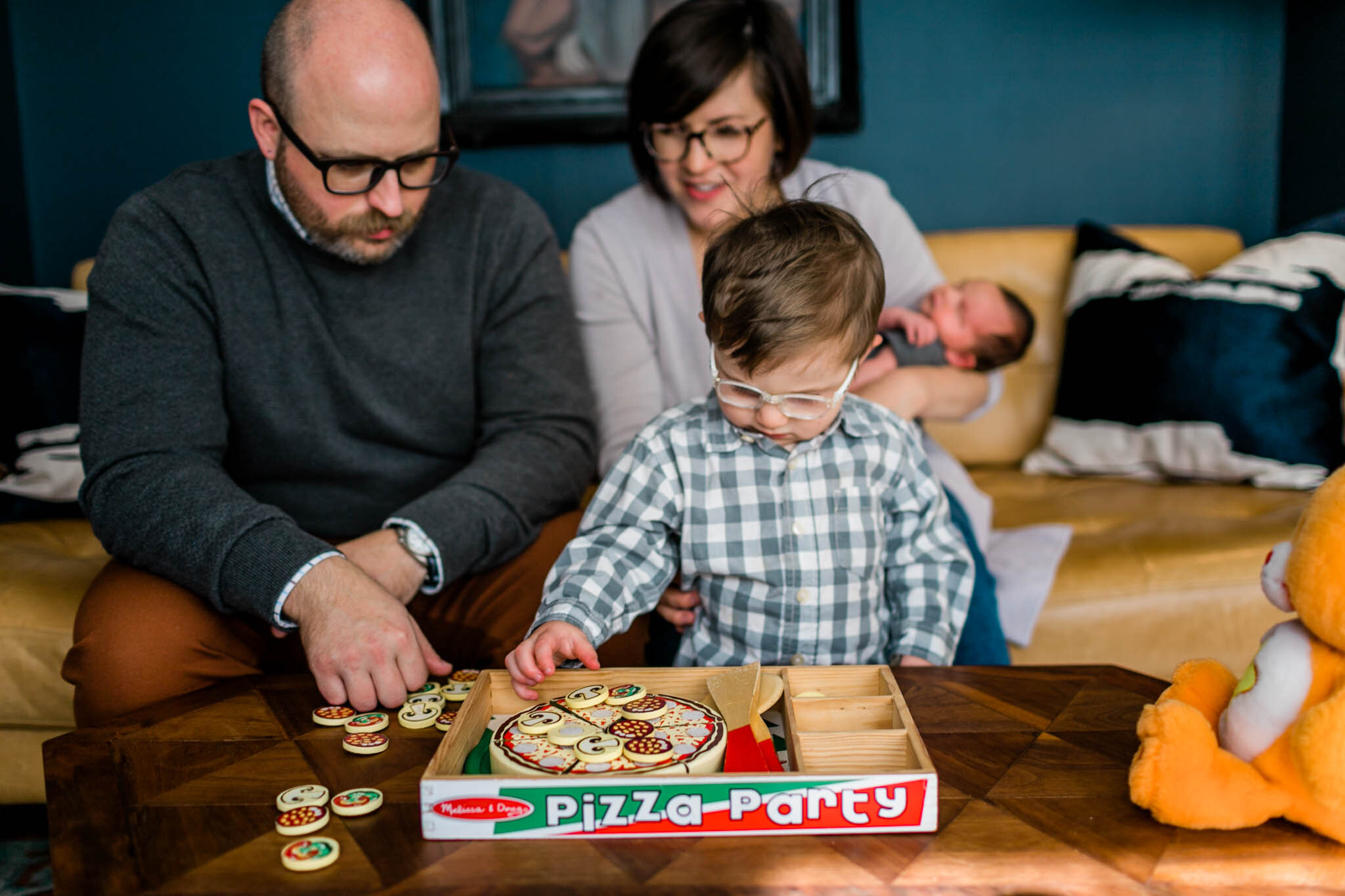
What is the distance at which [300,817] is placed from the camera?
75 centimetres

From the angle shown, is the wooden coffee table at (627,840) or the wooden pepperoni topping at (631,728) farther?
the wooden pepperoni topping at (631,728)

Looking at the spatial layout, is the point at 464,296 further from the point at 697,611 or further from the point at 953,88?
the point at 953,88

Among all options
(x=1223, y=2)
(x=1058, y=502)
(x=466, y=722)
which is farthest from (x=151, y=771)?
(x=1223, y=2)

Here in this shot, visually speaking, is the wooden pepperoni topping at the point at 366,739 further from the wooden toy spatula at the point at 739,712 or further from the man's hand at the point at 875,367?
the man's hand at the point at 875,367

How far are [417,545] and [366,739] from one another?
1.40 feet

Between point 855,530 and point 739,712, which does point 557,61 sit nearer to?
point 855,530

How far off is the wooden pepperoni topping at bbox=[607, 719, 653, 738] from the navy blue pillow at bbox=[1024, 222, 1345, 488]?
4.91 ft

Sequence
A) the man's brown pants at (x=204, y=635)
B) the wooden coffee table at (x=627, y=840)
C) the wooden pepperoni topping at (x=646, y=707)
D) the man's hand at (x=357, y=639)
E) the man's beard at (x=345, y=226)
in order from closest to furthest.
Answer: the wooden coffee table at (x=627, y=840), the wooden pepperoni topping at (x=646, y=707), the man's hand at (x=357, y=639), the man's brown pants at (x=204, y=635), the man's beard at (x=345, y=226)

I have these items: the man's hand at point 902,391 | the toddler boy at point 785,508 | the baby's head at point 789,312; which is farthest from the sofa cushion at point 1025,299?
the baby's head at point 789,312

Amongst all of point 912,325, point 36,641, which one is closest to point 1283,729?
point 912,325

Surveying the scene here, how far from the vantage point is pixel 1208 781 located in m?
0.74

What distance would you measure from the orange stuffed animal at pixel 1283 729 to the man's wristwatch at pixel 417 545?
2.82ft

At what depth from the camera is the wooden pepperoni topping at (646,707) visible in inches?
34.8

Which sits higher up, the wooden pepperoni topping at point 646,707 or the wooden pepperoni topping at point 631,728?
the wooden pepperoni topping at point 631,728
